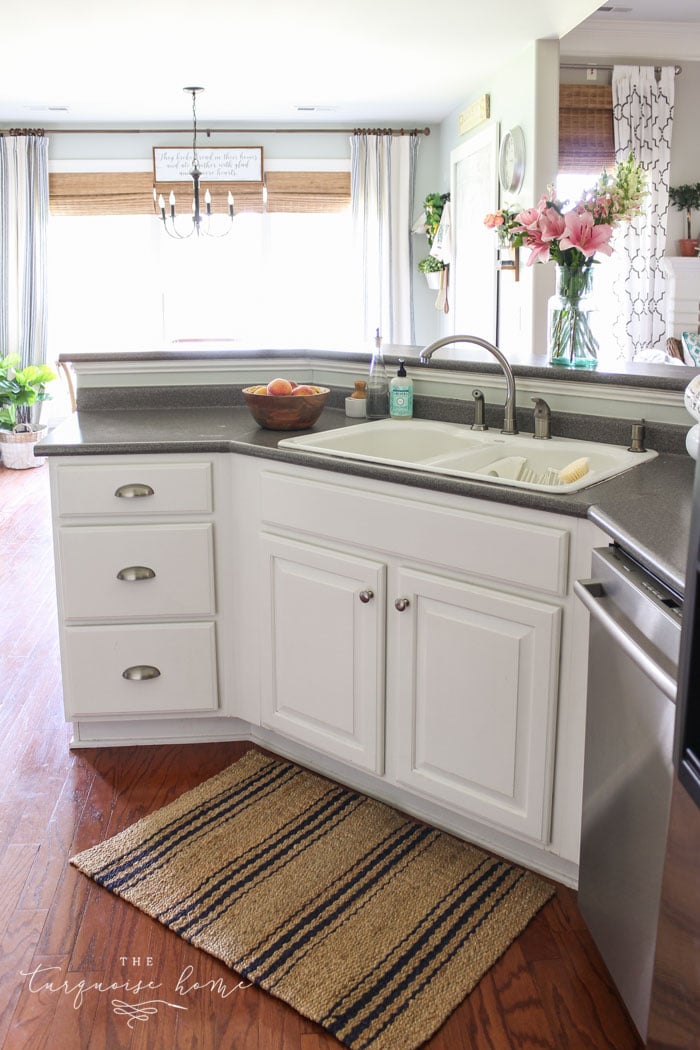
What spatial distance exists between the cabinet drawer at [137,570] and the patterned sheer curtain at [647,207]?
4565mm

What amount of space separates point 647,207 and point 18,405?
4466 millimetres

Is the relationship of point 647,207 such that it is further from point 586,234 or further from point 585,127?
point 586,234

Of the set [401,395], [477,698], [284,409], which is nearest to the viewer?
[477,698]

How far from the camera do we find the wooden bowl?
2439 millimetres

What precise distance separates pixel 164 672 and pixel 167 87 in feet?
14.9

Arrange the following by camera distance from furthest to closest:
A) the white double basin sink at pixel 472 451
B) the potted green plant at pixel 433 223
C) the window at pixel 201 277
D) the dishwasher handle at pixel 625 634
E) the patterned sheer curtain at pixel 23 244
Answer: the window at pixel 201 277, the patterned sheer curtain at pixel 23 244, the potted green plant at pixel 433 223, the white double basin sink at pixel 472 451, the dishwasher handle at pixel 625 634

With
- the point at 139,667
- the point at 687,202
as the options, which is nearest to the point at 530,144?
the point at 687,202

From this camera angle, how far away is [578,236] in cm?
218

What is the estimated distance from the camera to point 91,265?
7.19 m

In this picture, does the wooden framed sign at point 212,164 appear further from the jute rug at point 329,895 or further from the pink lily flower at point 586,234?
the jute rug at point 329,895

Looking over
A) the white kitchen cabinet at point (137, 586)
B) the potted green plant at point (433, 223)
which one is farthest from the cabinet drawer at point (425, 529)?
the potted green plant at point (433, 223)

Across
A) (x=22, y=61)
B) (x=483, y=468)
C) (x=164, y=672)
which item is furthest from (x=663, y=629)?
(x=22, y=61)

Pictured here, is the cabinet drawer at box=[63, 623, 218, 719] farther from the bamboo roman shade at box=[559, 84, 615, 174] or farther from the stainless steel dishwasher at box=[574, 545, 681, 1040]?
the bamboo roman shade at box=[559, 84, 615, 174]

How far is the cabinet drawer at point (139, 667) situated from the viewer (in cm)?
244
